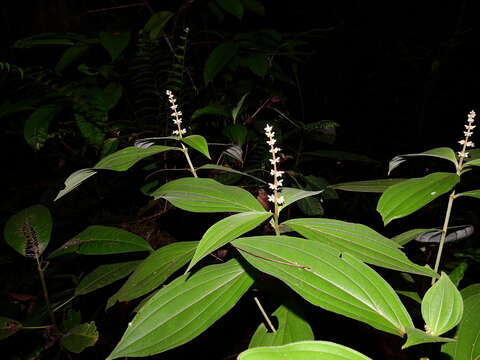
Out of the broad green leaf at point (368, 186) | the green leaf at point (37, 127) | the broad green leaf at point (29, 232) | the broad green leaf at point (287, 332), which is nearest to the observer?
the broad green leaf at point (287, 332)

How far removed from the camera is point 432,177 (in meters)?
0.81

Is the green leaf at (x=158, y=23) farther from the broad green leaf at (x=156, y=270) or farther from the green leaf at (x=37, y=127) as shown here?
the broad green leaf at (x=156, y=270)

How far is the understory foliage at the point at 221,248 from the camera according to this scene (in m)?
0.57

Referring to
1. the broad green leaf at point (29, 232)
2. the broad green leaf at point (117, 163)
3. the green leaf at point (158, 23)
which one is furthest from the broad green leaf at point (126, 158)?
the green leaf at point (158, 23)

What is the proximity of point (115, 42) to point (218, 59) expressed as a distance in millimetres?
477

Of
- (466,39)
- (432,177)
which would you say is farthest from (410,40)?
(432,177)

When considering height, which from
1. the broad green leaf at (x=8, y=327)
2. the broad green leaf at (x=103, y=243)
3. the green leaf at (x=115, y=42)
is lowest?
the broad green leaf at (x=8, y=327)

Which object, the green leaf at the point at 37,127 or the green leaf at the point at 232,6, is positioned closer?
the green leaf at the point at 37,127

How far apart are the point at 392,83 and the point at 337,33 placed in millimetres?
740

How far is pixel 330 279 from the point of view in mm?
560

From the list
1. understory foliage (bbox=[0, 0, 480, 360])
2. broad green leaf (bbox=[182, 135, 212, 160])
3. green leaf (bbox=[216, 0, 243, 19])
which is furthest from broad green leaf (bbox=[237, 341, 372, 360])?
green leaf (bbox=[216, 0, 243, 19])

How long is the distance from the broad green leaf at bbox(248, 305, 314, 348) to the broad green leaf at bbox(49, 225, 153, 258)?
17.5 inches

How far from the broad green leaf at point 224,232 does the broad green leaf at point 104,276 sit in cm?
50

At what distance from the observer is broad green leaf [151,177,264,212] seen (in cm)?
74
